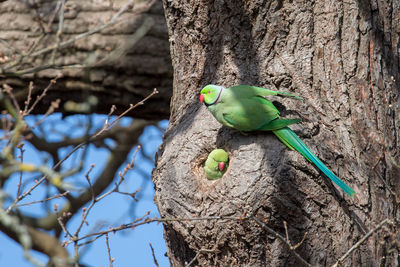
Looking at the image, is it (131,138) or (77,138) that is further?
(131,138)

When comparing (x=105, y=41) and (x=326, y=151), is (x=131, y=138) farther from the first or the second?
(x=326, y=151)

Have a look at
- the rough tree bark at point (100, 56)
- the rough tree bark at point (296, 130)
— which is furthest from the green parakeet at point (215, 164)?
the rough tree bark at point (100, 56)

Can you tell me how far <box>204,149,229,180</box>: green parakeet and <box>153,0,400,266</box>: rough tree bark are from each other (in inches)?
2.1

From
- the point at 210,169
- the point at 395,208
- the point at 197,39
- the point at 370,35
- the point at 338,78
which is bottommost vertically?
the point at 395,208

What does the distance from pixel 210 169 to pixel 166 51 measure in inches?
72.6

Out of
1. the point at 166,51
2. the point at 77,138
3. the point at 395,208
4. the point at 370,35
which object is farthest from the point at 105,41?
the point at 395,208

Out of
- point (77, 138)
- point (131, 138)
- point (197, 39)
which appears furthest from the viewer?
point (131, 138)

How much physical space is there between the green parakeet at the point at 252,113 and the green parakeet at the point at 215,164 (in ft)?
0.54

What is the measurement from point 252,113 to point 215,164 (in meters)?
0.34

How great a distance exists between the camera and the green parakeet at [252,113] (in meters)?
2.42

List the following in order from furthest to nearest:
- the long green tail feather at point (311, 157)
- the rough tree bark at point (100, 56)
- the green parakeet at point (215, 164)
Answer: the rough tree bark at point (100, 56)
the green parakeet at point (215, 164)
the long green tail feather at point (311, 157)

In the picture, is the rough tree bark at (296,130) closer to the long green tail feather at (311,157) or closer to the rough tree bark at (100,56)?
the long green tail feather at (311,157)

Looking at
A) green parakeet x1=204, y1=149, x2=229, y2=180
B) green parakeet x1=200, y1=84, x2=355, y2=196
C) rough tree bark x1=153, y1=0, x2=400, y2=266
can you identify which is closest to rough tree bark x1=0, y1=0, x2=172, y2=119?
rough tree bark x1=153, y1=0, x2=400, y2=266

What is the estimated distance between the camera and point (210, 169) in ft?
8.54
